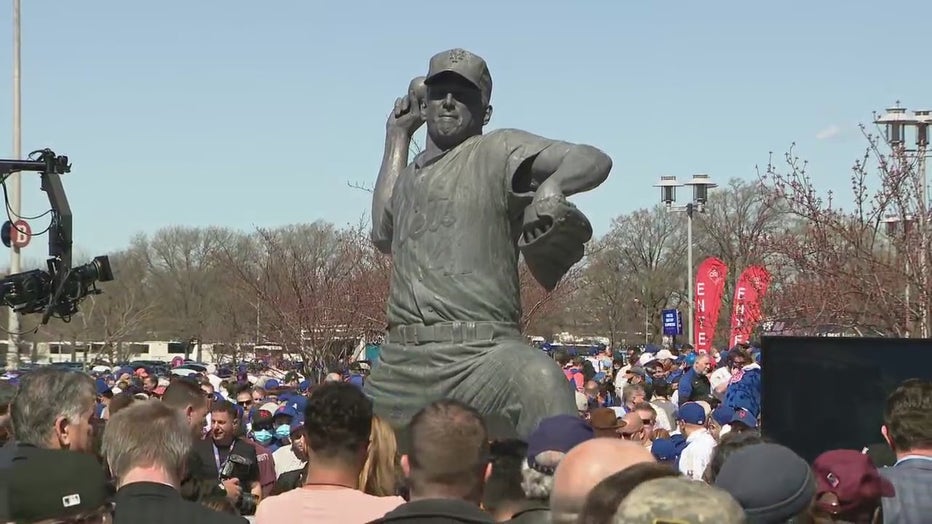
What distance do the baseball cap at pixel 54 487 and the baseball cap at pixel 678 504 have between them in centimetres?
235

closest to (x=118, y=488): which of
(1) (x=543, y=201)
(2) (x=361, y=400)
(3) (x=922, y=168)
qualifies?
(2) (x=361, y=400)

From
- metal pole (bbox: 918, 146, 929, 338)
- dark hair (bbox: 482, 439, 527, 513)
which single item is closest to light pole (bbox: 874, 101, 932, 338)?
metal pole (bbox: 918, 146, 929, 338)

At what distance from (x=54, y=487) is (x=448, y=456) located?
48.8 inches

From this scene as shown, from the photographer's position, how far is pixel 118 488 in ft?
15.4

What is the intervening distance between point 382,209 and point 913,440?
2.91 meters

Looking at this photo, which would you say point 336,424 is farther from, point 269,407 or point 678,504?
point 269,407

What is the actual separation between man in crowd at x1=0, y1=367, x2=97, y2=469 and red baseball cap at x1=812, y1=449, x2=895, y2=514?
276cm

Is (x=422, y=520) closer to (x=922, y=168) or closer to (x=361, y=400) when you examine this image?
(x=361, y=400)

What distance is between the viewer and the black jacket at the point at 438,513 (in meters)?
4.06

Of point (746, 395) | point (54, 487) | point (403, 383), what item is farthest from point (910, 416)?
point (746, 395)

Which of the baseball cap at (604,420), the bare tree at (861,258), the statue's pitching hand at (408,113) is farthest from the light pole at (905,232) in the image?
the statue's pitching hand at (408,113)

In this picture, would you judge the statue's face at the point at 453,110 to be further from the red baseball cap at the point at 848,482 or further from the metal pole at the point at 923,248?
the metal pole at the point at 923,248

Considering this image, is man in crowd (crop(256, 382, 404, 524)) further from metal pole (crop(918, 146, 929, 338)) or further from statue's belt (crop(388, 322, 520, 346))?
metal pole (crop(918, 146, 929, 338))

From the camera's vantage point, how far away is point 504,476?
4785mm
